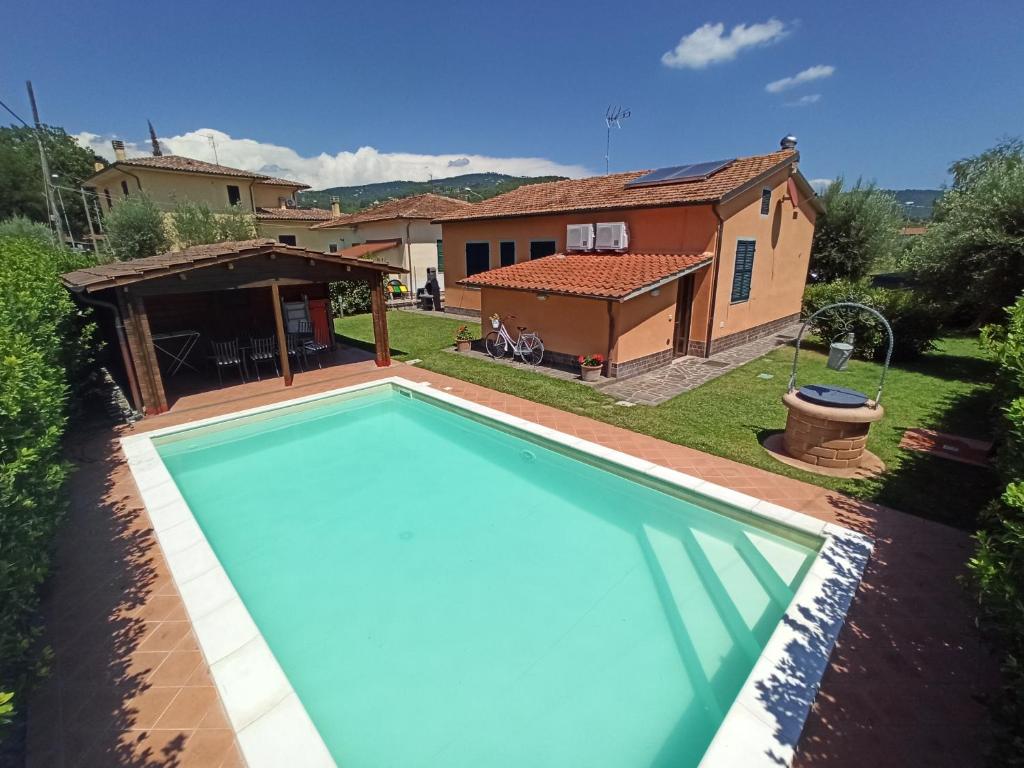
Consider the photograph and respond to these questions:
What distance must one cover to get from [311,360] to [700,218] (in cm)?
1308

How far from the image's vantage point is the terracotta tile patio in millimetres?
3443

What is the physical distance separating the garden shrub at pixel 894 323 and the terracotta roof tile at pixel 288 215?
37350 mm

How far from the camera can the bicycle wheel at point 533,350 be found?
14297mm

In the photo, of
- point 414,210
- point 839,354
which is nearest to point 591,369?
point 839,354

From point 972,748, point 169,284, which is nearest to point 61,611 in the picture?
point 169,284

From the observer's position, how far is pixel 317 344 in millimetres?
14289

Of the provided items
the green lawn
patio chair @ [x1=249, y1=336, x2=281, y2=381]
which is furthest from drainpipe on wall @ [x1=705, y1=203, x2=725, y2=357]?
patio chair @ [x1=249, y1=336, x2=281, y2=381]

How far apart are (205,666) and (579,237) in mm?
15231

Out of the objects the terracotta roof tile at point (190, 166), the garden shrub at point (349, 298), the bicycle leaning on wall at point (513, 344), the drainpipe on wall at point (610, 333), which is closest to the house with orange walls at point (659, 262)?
the drainpipe on wall at point (610, 333)

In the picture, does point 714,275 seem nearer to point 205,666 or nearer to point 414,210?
point 205,666

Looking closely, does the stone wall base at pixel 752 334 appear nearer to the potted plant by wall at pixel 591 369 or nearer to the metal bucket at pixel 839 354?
the potted plant by wall at pixel 591 369

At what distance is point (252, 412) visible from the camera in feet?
34.9

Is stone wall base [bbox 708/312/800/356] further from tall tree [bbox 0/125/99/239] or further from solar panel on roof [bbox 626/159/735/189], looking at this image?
tall tree [bbox 0/125/99/239]

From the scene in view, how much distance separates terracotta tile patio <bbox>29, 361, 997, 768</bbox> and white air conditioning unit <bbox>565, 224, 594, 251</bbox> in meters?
11.3
